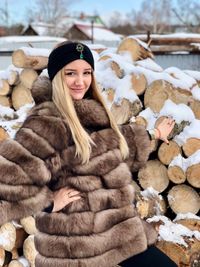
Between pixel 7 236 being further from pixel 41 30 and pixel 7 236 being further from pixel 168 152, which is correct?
pixel 41 30

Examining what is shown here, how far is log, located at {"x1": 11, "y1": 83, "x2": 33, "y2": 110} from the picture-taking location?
202 inches

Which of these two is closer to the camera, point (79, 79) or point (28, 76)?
point (79, 79)

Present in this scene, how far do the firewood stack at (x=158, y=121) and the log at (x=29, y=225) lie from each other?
0.02 m

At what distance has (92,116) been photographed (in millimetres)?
2252

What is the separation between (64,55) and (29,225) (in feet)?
5.40

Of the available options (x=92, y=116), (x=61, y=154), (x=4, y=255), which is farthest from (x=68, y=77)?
(x=4, y=255)

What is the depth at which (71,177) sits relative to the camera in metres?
2.17

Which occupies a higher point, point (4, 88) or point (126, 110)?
point (126, 110)

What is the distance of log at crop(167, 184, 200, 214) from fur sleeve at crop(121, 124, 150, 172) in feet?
4.41

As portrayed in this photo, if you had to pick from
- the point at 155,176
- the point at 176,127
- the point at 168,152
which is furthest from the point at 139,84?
the point at 155,176

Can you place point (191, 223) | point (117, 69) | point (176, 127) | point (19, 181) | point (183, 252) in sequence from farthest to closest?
point (117, 69) → point (176, 127) → point (191, 223) → point (183, 252) → point (19, 181)

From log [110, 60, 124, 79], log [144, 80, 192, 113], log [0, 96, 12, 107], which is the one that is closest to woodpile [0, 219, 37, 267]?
log [144, 80, 192, 113]

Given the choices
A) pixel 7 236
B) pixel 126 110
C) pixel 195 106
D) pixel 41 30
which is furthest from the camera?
pixel 41 30

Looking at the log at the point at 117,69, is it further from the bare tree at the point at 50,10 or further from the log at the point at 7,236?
the bare tree at the point at 50,10
